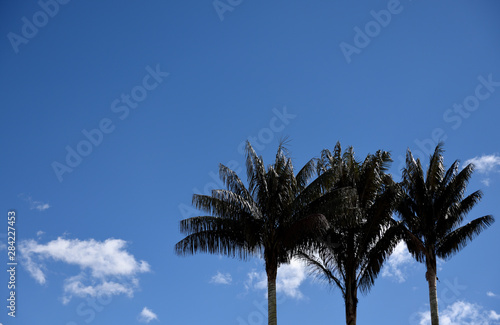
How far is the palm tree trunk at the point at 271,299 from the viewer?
28547 millimetres

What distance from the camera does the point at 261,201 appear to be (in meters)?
30.2

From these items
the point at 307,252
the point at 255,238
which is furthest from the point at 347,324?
the point at 255,238

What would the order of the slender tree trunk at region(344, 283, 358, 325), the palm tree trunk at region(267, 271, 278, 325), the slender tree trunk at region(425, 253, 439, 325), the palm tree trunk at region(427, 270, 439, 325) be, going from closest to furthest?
the palm tree trunk at region(267, 271, 278, 325) → the slender tree trunk at region(344, 283, 358, 325) → the palm tree trunk at region(427, 270, 439, 325) → the slender tree trunk at region(425, 253, 439, 325)

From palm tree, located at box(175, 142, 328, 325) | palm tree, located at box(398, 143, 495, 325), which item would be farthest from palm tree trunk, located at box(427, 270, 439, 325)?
palm tree, located at box(175, 142, 328, 325)

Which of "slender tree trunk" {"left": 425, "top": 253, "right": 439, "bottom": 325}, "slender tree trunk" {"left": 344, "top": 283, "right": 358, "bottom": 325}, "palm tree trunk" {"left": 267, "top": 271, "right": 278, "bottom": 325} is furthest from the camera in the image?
"slender tree trunk" {"left": 425, "top": 253, "right": 439, "bottom": 325}

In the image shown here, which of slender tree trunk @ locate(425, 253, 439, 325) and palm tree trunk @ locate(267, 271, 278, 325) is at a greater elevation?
slender tree trunk @ locate(425, 253, 439, 325)

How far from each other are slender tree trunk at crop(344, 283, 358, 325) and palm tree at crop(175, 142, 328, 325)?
2903 millimetres

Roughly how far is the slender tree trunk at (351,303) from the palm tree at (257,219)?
2903mm

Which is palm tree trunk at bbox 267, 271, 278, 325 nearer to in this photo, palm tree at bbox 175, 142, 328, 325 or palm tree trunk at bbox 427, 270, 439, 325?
palm tree at bbox 175, 142, 328, 325

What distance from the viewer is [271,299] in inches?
1136

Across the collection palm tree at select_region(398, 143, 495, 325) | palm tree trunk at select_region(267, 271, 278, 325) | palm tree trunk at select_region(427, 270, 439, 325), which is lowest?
palm tree trunk at select_region(267, 271, 278, 325)

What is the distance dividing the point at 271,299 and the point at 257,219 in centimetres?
338

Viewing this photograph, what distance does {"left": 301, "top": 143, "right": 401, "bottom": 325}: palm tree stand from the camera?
31172 mm

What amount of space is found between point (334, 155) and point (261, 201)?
17.8 ft
